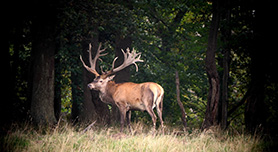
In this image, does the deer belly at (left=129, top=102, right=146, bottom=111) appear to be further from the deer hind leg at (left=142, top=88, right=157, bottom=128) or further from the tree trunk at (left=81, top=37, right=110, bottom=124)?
the tree trunk at (left=81, top=37, right=110, bottom=124)

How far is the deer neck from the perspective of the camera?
11.9m

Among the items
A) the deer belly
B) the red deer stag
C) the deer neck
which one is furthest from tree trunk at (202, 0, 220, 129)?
the deer neck

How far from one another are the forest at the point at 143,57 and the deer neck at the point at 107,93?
0.79 meters

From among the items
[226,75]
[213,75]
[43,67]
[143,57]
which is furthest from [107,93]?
[226,75]

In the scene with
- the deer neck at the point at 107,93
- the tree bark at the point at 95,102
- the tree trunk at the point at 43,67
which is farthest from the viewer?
the tree bark at the point at 95,102

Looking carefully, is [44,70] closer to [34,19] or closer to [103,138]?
[34,19]

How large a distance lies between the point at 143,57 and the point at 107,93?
3.83 m

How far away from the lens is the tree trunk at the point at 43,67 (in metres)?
10.6

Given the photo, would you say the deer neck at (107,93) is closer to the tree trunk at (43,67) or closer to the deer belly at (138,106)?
the deer belly at (138,106)

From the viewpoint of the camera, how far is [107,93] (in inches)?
470

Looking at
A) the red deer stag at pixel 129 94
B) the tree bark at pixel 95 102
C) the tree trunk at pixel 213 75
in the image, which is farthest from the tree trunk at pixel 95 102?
the tree trunk at pixel 213 75

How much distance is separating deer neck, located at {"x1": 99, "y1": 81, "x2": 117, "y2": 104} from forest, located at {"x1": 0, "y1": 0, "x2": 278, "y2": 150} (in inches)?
31.2

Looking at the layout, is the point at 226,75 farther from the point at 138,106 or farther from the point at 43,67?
the point at 43,67

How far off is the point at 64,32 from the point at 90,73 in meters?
2.08
